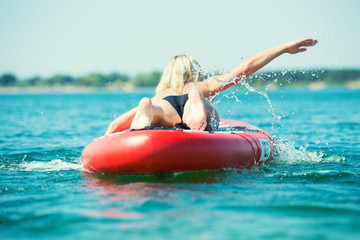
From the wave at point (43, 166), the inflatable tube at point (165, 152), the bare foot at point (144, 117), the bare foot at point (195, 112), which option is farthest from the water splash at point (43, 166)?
the bare foot at point (195, 112)

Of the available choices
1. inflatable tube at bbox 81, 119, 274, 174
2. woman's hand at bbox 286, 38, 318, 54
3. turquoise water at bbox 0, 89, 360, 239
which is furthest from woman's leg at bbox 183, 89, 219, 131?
woman's hand at bbox 286, 38, 318, 54

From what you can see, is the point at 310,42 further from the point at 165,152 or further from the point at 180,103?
the point at 165,152

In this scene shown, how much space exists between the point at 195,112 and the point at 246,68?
3.87 feet

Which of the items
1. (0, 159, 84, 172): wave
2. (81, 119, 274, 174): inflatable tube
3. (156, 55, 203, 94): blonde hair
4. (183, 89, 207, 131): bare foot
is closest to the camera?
(81, 119, 274, 174): inflatable tube

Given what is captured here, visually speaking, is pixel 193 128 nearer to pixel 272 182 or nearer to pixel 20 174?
pixel 272 182

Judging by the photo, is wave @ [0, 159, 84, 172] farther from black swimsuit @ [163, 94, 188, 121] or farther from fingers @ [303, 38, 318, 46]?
fingers @ [303, 38, 318, 46]

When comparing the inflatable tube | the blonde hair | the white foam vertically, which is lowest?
the white foam

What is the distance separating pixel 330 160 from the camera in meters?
6.61

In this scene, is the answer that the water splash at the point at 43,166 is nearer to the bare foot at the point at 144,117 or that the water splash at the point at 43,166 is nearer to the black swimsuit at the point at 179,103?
the bare foot at the point at 144,117

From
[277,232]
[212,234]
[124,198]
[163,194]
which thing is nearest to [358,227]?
[277,232]

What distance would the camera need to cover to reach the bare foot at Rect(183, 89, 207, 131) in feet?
17.0

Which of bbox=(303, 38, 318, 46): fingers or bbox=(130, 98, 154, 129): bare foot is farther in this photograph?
bbox=(303, 38, 318, 46): fingers

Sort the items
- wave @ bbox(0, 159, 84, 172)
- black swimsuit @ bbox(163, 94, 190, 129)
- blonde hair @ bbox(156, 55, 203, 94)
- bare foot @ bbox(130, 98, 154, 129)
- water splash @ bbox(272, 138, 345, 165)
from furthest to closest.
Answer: water splash @ bbox(272, 138, 345, 165) → wave @ bbox(0, 159, 84, 172) → blonde hair @ bbox(156, 55, 203, 94) → black swimsuit @ bbox(163, 94, 190, 129) → bare foot @ bbox(130, 98, 154, 129)

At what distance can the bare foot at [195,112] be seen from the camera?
5168mm
